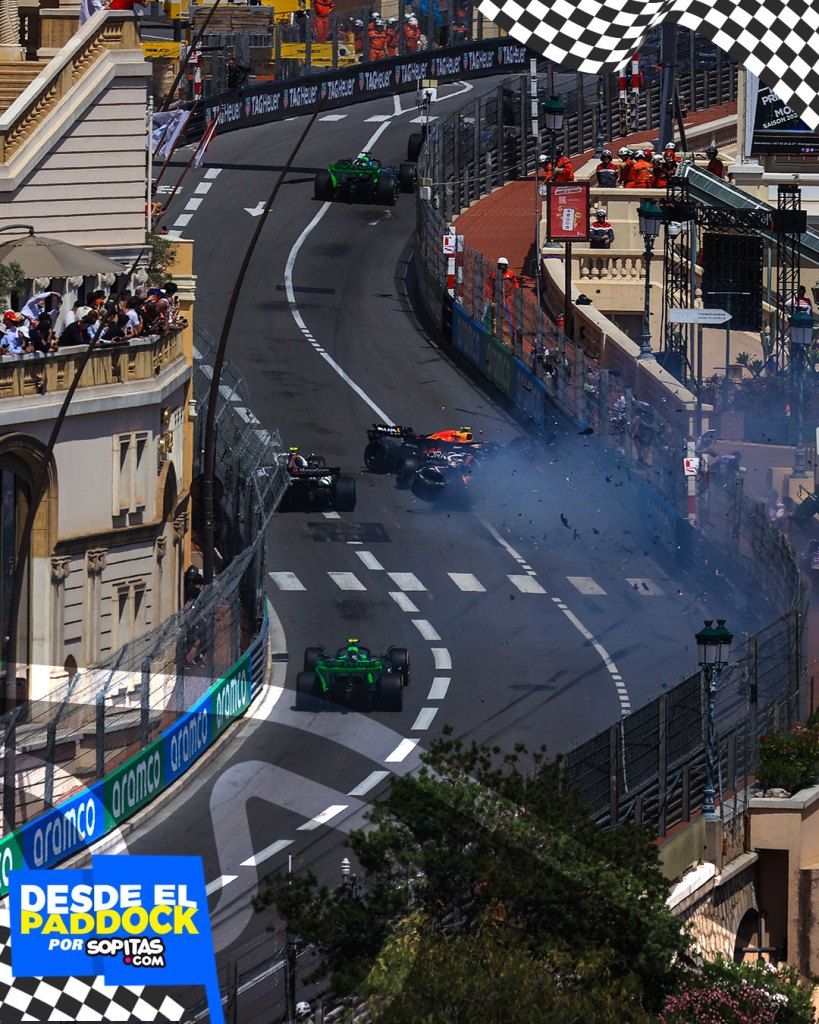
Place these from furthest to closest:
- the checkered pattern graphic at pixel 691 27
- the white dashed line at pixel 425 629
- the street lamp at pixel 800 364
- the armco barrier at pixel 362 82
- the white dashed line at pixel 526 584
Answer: the armco barrier at pixel 362 82 → the white dashed line at pixel 526 584 → the street lamp at pixel 800 364 → the white dashed line at pixel 425 629 → the checkered pattern graphic at pixel 691 27

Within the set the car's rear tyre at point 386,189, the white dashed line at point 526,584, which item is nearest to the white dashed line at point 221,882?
the white dashed line at point 526,584

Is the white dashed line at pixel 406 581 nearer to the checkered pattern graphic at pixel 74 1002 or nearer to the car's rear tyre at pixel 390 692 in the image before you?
the car's rear tyre at pixel 390 692

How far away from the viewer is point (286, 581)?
149ft

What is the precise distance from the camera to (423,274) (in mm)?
64125

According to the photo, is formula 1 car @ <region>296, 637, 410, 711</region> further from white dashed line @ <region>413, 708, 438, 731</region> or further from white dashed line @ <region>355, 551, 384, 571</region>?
white dashed line @ <region>355, 551, 384, 571</region>

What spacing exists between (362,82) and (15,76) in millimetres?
40390

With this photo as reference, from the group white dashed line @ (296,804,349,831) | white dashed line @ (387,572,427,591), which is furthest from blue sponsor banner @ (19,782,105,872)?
white dashed line @ (387,572,427,591)

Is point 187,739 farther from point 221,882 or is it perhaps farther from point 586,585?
point 586,585

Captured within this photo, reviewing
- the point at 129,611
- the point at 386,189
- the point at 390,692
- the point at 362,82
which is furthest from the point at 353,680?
the point at 362,82

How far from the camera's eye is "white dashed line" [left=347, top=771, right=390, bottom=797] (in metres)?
34.0

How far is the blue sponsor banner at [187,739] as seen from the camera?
112 ft

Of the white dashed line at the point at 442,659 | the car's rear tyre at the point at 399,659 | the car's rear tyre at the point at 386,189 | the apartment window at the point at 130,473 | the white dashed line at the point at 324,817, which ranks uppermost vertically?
the apartment window at the point at 130,473

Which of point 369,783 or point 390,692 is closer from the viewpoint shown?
point 369,783

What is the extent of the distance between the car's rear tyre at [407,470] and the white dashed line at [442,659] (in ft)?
29.4
